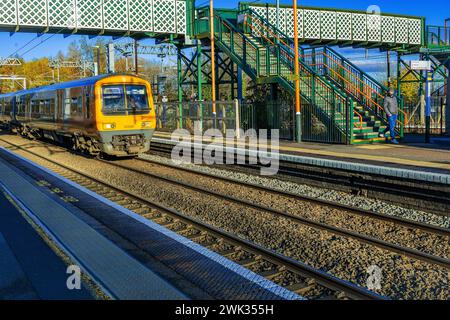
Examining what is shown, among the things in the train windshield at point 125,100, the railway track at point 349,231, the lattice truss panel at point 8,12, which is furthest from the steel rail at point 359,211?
the lattice truss panel at point 8,12

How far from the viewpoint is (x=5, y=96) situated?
35219 millimetres

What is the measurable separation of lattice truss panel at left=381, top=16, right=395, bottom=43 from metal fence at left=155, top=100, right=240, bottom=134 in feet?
37.0

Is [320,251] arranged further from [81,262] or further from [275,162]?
[275,162]

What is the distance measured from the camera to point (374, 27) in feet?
89.6

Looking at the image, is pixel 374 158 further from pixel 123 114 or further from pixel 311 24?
pixel 311 24

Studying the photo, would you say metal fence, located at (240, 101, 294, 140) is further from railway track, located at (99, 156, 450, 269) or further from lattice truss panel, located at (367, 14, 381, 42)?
lattice truss panel, located at (367, 14, 381, 42)

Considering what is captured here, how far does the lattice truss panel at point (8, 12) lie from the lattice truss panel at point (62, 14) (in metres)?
1.36

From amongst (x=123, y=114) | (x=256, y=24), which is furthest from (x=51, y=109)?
(x=256, y=24)

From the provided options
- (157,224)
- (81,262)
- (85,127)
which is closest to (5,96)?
(85,127)

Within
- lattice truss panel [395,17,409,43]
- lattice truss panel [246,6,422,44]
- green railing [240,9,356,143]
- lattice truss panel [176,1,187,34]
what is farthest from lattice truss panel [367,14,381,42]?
lattice truss panel [176,1,187,34]

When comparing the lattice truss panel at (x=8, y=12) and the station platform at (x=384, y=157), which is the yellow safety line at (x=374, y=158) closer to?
the station platform at (x=384, y=157)

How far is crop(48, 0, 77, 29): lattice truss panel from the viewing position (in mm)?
20734

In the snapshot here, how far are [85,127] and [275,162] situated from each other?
287 inches
